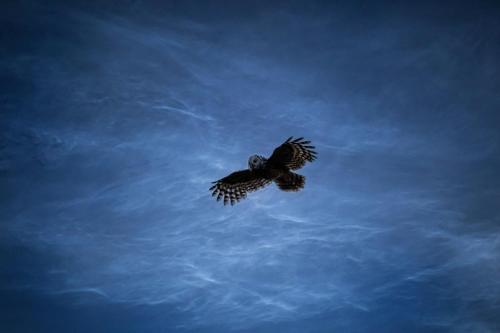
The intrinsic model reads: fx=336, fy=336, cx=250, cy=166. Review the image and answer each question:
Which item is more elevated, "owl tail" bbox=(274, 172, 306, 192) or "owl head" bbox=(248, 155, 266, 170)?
"owl head" bbox=(248, 155, 266, 170)

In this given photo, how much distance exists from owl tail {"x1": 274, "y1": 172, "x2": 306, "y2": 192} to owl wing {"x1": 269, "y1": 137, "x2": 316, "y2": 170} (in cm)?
58

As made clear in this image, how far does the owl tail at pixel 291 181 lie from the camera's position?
12.3 m

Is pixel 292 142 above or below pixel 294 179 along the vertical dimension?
above

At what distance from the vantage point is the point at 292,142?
1304 centimetres

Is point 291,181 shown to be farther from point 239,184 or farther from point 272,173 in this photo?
point 239,184

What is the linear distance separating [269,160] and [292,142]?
4.43 ft

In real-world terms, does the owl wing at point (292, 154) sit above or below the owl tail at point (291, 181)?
above

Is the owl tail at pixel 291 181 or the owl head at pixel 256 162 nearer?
the owl head at pixel 256 162

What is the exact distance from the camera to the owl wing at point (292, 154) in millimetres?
12578

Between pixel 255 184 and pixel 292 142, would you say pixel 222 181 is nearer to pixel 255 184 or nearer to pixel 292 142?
pixel 255 184

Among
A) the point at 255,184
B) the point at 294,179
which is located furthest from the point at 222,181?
the point at 294,179

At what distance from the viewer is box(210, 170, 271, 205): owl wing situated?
12438mm

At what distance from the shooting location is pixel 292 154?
12.9m

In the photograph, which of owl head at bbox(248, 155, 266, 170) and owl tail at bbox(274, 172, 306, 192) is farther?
owl tail at bbox(274, 172, 306, 192)
